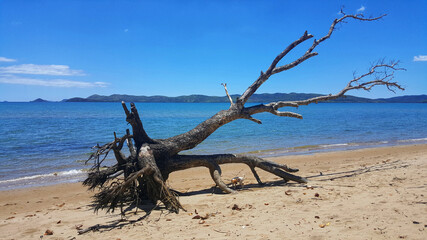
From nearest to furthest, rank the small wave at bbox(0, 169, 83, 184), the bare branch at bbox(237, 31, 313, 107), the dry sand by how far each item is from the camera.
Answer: the dry sand → the bare branch at bbox(237, 31, 313, 107) → the small wave at bbox(0, 169, 83, 184)

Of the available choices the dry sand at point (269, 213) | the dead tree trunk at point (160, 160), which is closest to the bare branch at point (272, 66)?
the dead tree trunk at point (160, 160)

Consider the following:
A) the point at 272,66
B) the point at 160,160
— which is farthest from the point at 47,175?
the point at 272,66

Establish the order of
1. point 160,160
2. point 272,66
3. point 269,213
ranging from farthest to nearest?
point 272,66, point 160,160, point 269,213

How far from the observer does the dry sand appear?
13.8 ft

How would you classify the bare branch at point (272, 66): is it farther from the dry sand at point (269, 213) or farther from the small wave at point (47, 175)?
the small wave at point (47, 175)

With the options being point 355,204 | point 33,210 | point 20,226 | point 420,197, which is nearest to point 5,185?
point 33,210

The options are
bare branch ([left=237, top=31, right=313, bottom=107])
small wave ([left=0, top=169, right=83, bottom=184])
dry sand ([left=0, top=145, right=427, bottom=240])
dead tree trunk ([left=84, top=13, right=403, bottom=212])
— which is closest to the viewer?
dry sand ([left=0, top=145, right=427, bottom=240])

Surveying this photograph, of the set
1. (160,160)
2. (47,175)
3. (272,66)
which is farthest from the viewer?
(47,175)

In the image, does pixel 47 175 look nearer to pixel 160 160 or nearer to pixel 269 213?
pixel 160 160

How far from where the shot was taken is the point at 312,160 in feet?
42.2

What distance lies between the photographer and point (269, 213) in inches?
201

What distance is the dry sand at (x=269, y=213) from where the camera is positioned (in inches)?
166

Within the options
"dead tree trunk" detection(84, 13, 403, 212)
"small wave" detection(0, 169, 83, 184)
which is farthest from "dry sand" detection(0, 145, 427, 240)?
"small wave" detection(0, 169, 83, 184)

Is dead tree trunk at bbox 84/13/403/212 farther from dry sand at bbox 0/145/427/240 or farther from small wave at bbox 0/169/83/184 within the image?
small wave at bbox 0/169/83/184
